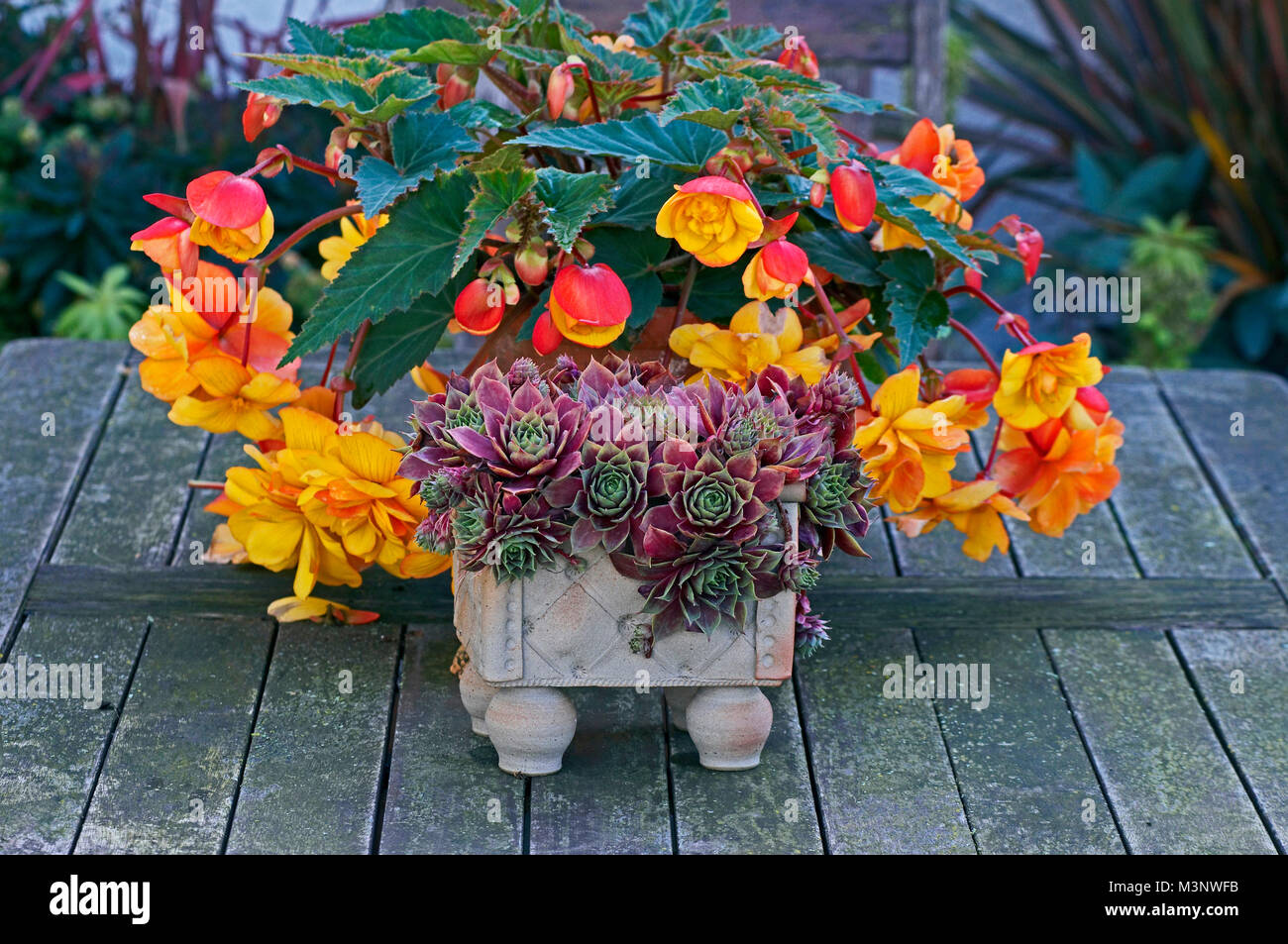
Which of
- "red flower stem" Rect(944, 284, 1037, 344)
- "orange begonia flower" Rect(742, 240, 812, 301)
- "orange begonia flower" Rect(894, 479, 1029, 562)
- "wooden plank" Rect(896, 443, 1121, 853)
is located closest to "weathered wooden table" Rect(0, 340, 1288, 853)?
"wooden plank" Rect(896, 443, 1121, 853)

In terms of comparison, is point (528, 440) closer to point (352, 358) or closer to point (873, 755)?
point (352, 358)

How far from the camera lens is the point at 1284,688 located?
4.90 feet

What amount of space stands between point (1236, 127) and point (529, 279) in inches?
106

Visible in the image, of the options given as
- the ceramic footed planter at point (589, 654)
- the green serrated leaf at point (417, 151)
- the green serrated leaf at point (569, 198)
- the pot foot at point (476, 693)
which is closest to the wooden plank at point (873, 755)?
the ceramic footed planter at point (589, 654)

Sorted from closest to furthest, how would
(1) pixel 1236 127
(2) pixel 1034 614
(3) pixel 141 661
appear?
(3) pixel 141 661 < (2) pixel 1034 614 < (1) pixel 1236 127

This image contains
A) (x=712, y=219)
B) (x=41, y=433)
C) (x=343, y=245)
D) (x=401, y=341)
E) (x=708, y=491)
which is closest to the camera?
(x=708, y=491)

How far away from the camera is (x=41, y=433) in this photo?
1.90 m

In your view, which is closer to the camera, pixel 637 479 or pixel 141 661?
pixel 637 479

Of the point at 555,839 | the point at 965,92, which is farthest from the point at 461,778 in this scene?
the point at 965,92

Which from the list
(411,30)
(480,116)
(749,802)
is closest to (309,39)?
(411,30)

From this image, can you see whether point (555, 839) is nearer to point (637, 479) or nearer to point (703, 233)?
point (637, 479)

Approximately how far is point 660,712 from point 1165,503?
808 millimetres

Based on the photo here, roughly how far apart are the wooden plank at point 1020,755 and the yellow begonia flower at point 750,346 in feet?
1.17

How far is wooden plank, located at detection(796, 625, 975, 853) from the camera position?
4.11 feet
